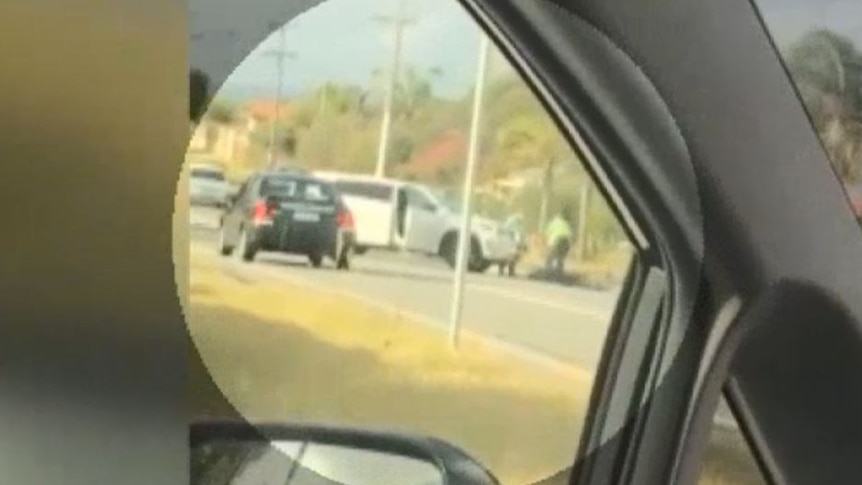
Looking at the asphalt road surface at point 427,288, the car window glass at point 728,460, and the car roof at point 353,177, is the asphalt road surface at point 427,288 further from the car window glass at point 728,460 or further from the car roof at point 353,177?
the car window glass at point 728,460

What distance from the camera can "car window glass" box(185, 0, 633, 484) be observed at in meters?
1.46

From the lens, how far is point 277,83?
1.46 m

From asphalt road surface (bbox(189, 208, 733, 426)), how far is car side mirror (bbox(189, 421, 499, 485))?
12cm

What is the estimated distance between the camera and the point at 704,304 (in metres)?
1.61

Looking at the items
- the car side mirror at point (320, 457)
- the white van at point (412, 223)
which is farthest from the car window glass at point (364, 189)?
the car side mirror at point (320, 457)

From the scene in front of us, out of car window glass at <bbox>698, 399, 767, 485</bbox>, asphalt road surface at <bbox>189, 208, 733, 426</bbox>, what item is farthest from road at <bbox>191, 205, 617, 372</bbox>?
car window glass at <bbox>698, 399, 767, 485</bbox>

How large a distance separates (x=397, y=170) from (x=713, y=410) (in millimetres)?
397

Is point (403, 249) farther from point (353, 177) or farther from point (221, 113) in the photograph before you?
point (221, 113)

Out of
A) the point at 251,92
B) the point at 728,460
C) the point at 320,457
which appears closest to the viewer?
the point at 251,92

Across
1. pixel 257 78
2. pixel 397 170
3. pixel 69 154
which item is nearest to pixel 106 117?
pixel 69 154

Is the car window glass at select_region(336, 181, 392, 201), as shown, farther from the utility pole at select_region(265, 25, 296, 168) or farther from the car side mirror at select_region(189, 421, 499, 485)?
the car side mirror at select_region(189, 421, 499, 485)

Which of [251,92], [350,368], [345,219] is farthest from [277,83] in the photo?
[350,368]

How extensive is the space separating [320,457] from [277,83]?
0.33 meters

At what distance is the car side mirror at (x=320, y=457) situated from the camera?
156 centimetres
